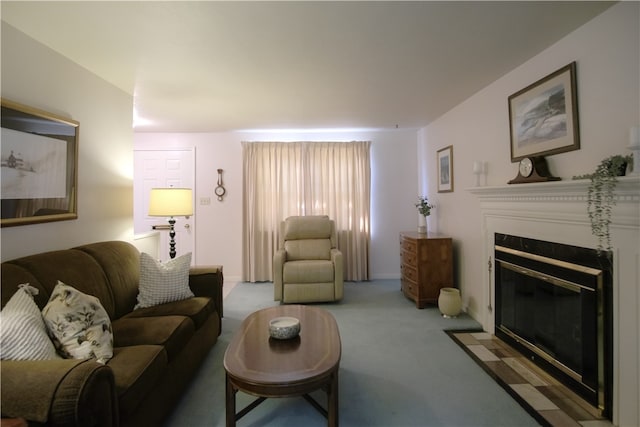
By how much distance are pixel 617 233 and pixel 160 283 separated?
293 centimetres

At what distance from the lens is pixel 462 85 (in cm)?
284

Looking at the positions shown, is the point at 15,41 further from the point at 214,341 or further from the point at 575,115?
the point at 575,115

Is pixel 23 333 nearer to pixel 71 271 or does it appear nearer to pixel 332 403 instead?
pixel 71 271

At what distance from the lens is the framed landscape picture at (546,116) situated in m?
1.96

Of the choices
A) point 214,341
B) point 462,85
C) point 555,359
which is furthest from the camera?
point 462,85

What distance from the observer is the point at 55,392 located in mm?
1084

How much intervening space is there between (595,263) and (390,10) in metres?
1.85

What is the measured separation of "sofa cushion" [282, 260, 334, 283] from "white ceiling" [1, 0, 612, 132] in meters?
1.88

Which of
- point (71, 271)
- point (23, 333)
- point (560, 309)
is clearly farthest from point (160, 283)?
point (560, 309)

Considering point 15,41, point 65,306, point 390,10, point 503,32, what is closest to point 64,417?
point 65,306

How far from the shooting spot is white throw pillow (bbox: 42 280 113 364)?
55.3 inches

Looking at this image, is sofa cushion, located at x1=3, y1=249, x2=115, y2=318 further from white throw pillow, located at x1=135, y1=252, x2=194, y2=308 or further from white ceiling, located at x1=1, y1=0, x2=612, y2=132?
white ceiling, located at x1=1, y1=0, x2=612, y2=132

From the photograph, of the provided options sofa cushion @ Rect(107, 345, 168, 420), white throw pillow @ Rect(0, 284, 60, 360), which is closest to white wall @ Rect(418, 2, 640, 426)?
sofa cushion @ Rect(107, 345, 168, 420)

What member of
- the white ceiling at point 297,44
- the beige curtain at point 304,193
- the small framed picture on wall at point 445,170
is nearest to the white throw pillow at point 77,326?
the white ceiling at point 297,44
